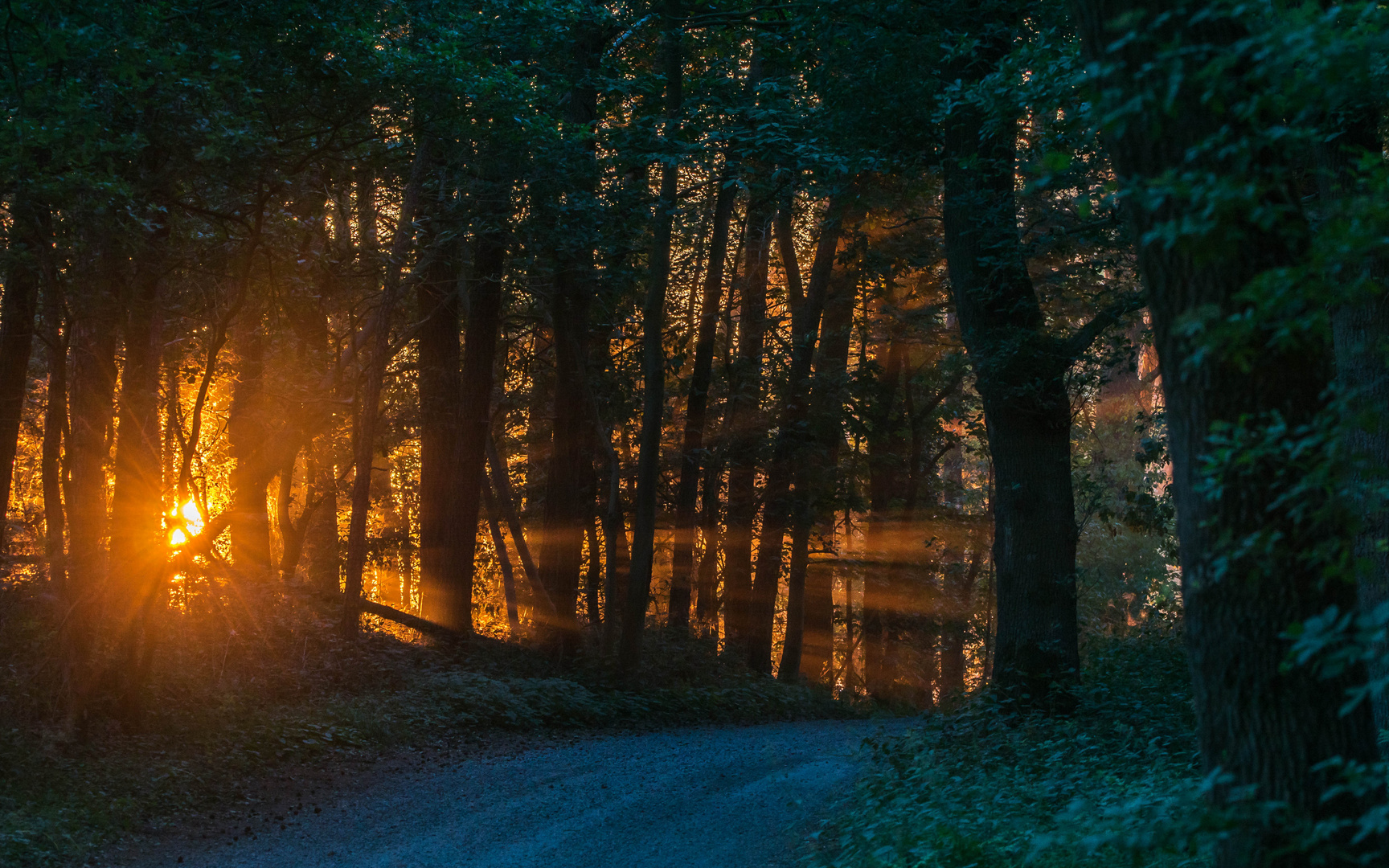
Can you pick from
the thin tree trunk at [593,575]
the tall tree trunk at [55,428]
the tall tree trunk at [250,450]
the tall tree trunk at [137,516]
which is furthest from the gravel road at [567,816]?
the thin tree trunk at [593,575]

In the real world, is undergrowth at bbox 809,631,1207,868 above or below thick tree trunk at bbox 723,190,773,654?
below

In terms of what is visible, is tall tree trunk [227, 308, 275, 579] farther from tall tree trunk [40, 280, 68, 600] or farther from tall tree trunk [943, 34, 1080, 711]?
tall tree trunk [943, 34, 1080, 711]

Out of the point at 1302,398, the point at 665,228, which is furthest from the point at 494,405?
the point at 1302,398

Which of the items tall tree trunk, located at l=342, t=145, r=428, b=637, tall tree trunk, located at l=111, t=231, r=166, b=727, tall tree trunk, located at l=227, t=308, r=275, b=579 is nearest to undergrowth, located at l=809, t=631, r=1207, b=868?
tall tree trunk, located at l=111, t=231, r=166, b=727

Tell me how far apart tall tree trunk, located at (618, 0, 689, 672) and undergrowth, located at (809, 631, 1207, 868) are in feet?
16.6

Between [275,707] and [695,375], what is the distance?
1117cm

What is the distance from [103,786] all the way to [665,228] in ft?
33.4

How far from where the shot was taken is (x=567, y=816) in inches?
378

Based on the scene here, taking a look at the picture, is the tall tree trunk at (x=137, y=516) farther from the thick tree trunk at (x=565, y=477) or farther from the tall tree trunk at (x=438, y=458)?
the thick tree trunk at (x=565, y=477)

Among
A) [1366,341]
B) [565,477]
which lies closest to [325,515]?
[565,477]

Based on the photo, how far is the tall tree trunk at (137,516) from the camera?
10570 millimetres

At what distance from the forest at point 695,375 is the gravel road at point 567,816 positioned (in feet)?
2.17

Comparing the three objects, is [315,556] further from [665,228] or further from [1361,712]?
[1361,712]

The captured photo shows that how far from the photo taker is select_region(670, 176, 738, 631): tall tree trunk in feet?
67.2
